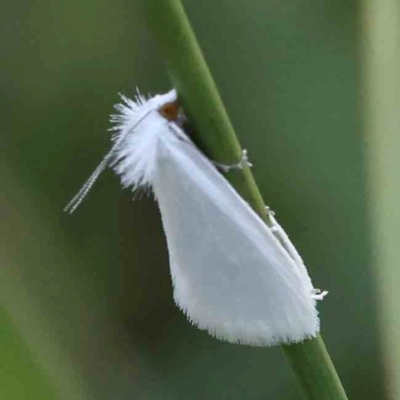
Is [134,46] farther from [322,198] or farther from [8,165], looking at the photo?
[322,198]

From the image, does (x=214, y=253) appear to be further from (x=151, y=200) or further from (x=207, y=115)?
(x=151, y=200)

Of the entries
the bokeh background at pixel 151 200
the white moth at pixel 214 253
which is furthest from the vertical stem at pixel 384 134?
the white moth at pixel 214 253

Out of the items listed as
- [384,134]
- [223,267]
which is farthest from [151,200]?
[223,267]

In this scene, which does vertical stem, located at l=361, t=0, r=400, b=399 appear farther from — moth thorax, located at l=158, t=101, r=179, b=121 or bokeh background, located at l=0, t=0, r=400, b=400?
moth thorax, located at l=158, t=101, r=179, b=121

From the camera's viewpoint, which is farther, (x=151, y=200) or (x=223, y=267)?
(x=151, y=200)

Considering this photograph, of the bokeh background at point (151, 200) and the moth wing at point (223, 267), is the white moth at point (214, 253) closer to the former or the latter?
the moth wing at point (223, 267)
